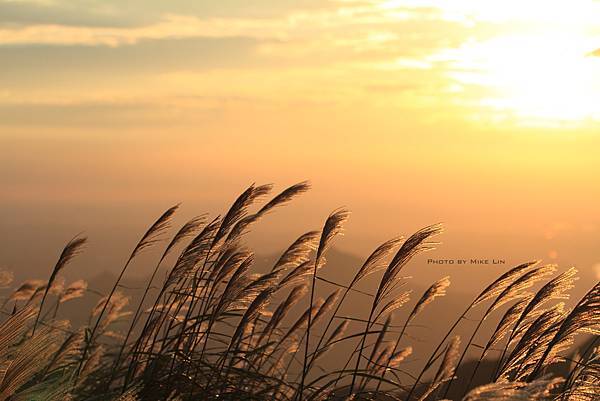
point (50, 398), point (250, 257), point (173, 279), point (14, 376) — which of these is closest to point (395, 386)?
point (250, 257)

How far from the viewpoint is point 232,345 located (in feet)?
16.9

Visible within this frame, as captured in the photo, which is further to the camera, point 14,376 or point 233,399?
point 233,399

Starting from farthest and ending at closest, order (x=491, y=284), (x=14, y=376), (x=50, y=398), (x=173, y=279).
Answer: (x=173, y=279) < (x=491, y=284) < (x=50, y=398) < (x=14, y=376)

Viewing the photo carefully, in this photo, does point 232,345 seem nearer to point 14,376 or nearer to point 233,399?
point 233,399

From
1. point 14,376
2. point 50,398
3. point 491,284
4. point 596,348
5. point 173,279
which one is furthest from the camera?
point 173,279

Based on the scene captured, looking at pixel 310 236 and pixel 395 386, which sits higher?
pixel 310 236

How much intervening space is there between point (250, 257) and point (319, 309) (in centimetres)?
79

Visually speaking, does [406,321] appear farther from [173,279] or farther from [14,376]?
[14,376]

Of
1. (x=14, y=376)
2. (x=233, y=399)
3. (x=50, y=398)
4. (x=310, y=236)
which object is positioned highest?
(x=310, y=236)

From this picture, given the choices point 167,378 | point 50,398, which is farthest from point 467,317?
point 50,398

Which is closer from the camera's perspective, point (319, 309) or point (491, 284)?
point (491, 284)

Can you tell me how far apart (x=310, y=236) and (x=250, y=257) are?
454 millimetres

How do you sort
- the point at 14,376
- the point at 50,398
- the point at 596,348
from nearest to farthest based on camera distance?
the point at 14,376 < the point at 50,398 < the point at 596,348

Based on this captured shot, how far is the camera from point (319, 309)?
580 centimetres
